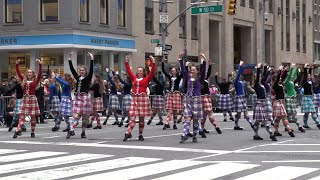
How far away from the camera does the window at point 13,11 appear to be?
3728cm

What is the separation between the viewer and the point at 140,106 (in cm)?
1614

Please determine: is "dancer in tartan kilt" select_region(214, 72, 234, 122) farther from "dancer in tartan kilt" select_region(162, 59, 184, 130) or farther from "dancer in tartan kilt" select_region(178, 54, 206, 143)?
"dancer in tartan kilt" select_region(178, 54, 206, 143)

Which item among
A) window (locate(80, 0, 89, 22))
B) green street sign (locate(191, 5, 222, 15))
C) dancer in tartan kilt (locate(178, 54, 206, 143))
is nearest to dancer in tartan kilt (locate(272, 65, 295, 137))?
dancer in tartan kilt (locate(178, 54, 206, 143))

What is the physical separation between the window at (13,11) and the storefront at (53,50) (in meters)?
1.18

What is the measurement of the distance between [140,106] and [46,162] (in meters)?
4.60

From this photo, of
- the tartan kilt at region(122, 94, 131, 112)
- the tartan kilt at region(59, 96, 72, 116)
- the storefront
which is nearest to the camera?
the tartan kilt at region(59, 96, 72, 116)

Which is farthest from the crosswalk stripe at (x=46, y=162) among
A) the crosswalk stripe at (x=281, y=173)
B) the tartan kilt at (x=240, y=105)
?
the tartan kilt at (x=240, y=105)

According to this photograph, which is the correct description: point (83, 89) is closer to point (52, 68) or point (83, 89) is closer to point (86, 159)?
point (86, 159)

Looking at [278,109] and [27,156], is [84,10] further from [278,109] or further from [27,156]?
[27,156]

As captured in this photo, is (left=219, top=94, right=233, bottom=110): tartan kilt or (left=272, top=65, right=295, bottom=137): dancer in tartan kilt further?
(left=219, top=94, right=233, bottom=110): tartan kilt

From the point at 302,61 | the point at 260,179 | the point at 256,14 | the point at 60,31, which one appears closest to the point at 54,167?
the point at 260,179

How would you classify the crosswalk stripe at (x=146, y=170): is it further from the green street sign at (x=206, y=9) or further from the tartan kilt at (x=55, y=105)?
the green street sign at (x=206, y=9)

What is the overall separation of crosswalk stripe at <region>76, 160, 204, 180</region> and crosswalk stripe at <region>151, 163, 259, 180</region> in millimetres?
422

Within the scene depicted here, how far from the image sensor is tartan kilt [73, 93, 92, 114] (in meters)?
16.8
